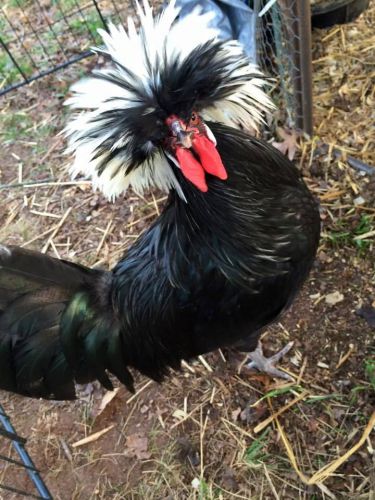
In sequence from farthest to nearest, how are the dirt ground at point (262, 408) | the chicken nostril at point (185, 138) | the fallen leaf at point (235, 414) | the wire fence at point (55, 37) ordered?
1. the wire fence at point (55, 37)
2. the fallen leaf at point (235, 414)
3. the dirt ground at point (262, 408)
4. the chicken nostril at point (185, 138)

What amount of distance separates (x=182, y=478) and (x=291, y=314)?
41.3 inches

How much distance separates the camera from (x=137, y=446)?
2465mm

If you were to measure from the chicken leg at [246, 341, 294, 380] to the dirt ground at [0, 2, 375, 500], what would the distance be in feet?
0.12

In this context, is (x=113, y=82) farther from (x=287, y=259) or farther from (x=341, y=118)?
(x=341, y=118)

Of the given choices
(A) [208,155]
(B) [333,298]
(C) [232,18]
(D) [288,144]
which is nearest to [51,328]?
(A) [208,155]

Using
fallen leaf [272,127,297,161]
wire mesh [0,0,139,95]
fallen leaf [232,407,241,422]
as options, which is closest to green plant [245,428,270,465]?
fallen leaf [232,407,241,422]

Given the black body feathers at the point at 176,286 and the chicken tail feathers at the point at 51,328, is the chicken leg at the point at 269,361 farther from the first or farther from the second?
the chicken tail feathers at the point at 51,328

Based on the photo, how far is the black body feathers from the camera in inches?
69.4

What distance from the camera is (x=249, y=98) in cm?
173

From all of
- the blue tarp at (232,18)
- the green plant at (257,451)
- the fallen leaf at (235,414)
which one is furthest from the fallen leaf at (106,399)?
the blue tarp at (232,18)

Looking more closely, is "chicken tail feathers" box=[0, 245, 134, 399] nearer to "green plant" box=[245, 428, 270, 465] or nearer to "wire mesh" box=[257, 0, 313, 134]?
"green plant" box=[245, 428, 270, 465]

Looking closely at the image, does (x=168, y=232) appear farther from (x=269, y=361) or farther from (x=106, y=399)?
(x=106, y=399)

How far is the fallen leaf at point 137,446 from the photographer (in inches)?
96.1

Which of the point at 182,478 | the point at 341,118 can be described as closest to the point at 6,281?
the point at 182,478
